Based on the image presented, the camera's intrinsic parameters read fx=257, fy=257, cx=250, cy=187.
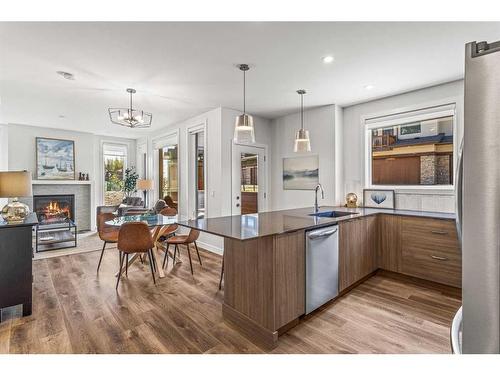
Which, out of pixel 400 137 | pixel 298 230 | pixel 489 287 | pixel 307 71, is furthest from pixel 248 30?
pixel 400 137

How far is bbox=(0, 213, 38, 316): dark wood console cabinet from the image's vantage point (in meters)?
2.39

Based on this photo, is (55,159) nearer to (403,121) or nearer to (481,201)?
(403,121)

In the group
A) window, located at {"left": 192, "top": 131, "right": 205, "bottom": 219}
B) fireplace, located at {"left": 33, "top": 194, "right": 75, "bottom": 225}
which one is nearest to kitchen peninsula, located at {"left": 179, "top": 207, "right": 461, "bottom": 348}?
window, located at {"left": 192, "top": 131, "right": 205, "bottom": 219}

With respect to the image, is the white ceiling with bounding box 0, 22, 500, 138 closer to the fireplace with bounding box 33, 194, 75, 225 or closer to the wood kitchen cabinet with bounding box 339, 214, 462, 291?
the wood kitchen cabinet with bounding box 339, 214, 462, 291

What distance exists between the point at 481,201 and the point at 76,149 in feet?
26.0

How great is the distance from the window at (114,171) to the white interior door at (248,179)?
450 cm

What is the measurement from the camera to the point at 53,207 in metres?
6.43

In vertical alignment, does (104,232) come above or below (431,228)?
A: below

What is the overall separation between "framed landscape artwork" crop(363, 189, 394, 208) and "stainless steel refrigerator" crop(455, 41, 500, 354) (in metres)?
3.42

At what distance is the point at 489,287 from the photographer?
75cm

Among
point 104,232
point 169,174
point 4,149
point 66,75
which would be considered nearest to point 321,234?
point 104,232

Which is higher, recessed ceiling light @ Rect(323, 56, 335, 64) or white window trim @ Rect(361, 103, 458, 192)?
recessed ceiling light @ Rect(323, 56, 335, 64)

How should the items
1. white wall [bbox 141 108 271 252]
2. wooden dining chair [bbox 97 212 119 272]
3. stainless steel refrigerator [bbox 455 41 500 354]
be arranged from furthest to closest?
white wall [bbox 141 108 271 252], wooden dining chair [bbox 97 212 119 272], stainless steel refrigerator [bbox 455 41 500 354]

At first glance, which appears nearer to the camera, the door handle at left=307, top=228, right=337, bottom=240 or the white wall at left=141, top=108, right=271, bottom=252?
the door handle at left=307, top=228, right=337, bottom=240
